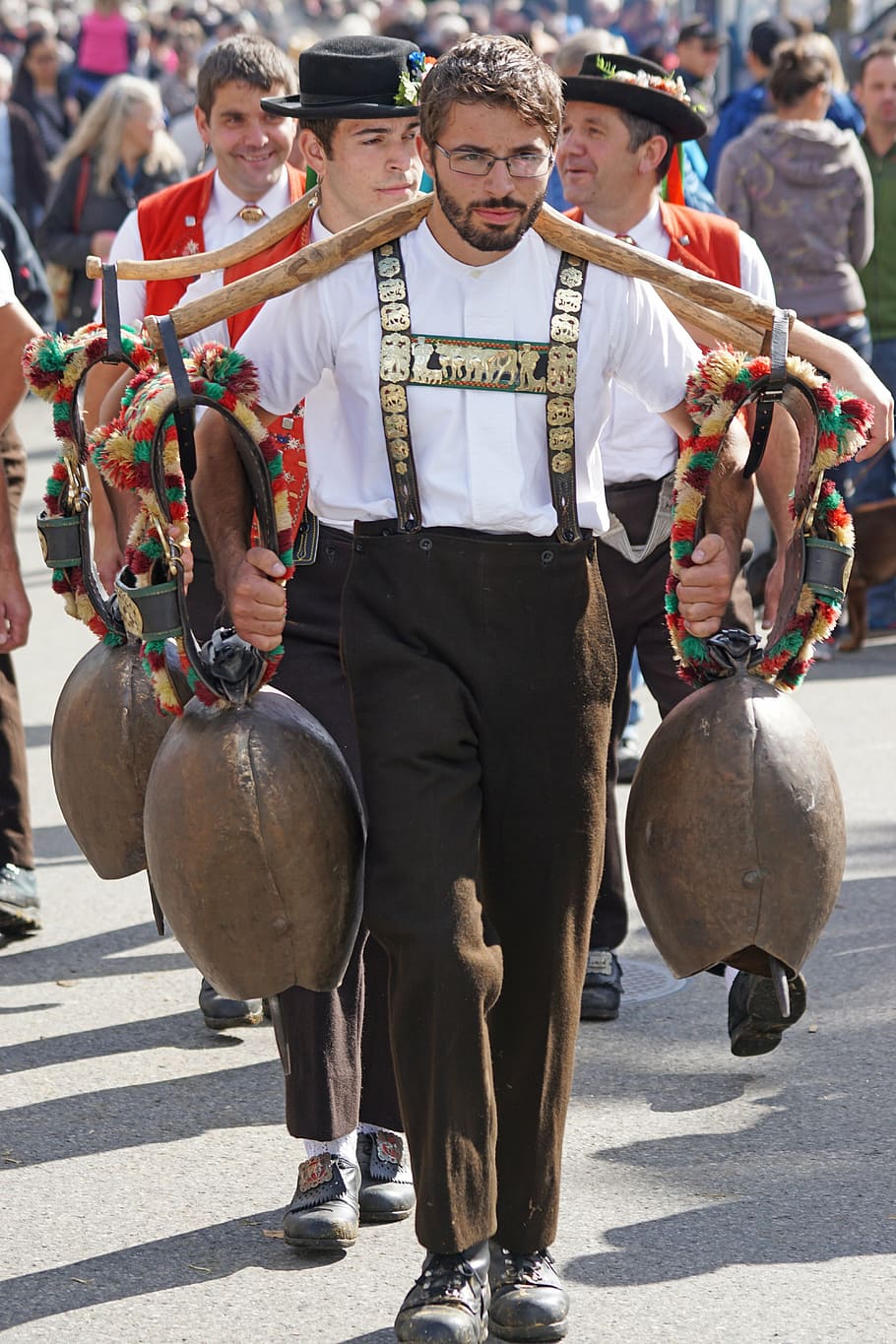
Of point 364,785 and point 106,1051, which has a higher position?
point 364,785

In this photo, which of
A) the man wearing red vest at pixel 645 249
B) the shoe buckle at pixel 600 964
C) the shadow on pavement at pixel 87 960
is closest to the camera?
the man wearing red vest at pixel 645 249

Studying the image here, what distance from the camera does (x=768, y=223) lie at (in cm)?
885

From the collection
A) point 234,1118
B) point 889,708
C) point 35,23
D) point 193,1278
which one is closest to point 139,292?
point 234,1118

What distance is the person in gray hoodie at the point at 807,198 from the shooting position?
8.73m

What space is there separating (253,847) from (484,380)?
2.63 ft

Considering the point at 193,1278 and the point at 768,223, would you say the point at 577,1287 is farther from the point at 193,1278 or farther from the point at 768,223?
the point at 768,223

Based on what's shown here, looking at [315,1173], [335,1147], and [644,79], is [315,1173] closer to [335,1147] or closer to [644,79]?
[335,1147]

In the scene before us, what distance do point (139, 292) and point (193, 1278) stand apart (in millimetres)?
2206

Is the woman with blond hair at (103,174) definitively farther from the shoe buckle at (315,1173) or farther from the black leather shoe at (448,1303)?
the black leather shoe at (448,1303)

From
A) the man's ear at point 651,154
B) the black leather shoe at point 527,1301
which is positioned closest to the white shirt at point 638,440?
the man's ear at point 651,154

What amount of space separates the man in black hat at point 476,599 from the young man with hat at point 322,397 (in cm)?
23

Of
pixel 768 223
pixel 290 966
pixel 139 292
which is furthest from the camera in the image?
pixel 768 223

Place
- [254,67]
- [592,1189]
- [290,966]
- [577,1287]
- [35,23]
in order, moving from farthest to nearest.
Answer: [35,23] < [254,67] < [592,1189] < [577,1287] < [290,966]

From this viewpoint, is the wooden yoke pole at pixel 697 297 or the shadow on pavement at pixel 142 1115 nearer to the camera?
the wooden yoke pole at pixel 697 297
